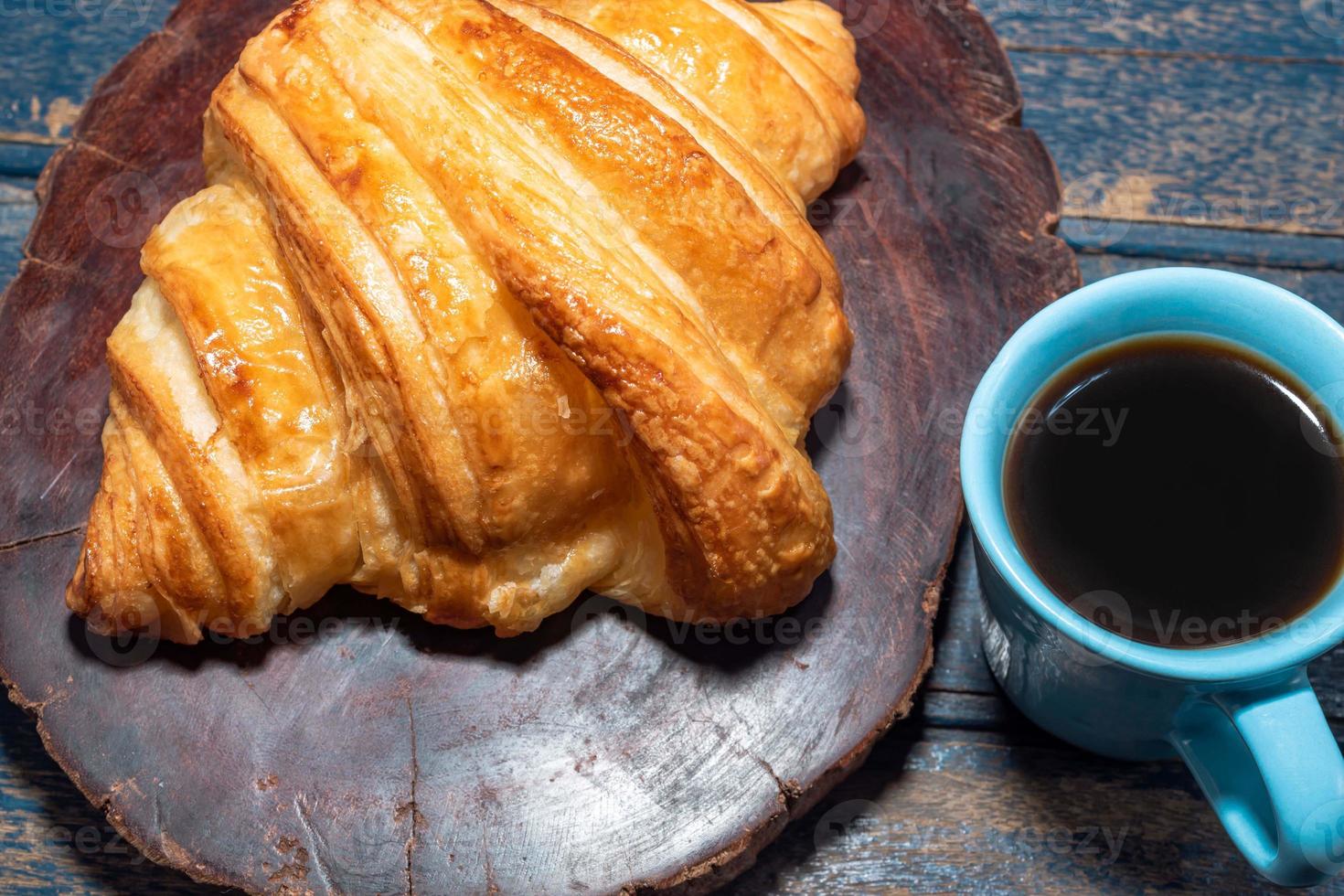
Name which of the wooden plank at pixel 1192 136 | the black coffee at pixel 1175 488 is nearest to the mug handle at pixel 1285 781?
the black coffee at pixel 1175 488

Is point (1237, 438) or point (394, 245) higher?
point (394, 245)

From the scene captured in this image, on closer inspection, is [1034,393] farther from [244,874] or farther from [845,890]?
[244,874]

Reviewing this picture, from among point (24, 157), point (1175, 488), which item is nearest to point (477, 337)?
point (1175, 488)

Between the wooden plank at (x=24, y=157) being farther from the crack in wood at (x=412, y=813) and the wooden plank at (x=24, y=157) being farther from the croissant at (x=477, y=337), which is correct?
the crack in wood at (x=412, y=813)

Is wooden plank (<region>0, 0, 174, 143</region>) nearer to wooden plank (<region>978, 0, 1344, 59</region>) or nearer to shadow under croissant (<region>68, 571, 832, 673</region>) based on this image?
shadow under croissant (<region>68, 571, 832, 673</region>)

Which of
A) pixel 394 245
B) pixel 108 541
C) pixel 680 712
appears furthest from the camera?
pixel 680 712

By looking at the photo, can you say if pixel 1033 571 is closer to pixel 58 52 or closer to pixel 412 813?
pixel 412 813

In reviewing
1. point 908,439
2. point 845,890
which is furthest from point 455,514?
point 845,890
